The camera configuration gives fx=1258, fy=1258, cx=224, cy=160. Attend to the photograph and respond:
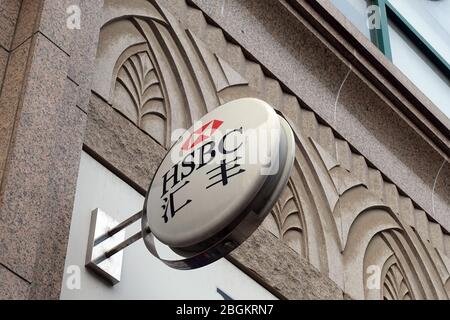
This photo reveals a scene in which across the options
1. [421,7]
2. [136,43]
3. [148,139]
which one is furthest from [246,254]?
[421,7]

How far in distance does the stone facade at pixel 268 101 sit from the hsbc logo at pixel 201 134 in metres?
0.66

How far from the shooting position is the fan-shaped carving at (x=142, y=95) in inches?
306

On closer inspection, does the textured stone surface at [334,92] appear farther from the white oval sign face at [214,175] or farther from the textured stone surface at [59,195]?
the white oval sign face at [214,175]

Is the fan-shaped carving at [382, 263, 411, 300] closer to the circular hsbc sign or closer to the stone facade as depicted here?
the stone facade

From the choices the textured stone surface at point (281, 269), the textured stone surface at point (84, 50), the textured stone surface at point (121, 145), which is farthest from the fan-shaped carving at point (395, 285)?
the textured stone surface at point (84, 50)

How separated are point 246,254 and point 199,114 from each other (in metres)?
1.01

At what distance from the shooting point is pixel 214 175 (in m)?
6.06

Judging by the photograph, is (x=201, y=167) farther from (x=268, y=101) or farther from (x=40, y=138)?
(x=268, y=101)

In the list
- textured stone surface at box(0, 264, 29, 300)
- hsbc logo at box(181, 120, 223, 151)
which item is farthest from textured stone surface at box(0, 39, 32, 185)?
hsbc logo at box(181, 120, 223, 151)

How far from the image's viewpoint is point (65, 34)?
6.88 metres

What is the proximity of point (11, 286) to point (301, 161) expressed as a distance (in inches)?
155

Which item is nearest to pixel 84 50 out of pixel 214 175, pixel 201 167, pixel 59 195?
pixel 59 195

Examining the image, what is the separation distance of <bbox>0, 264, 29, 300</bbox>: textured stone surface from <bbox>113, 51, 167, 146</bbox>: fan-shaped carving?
7.17 feet

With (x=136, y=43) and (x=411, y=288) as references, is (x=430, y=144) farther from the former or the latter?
(x=136, y=43)
